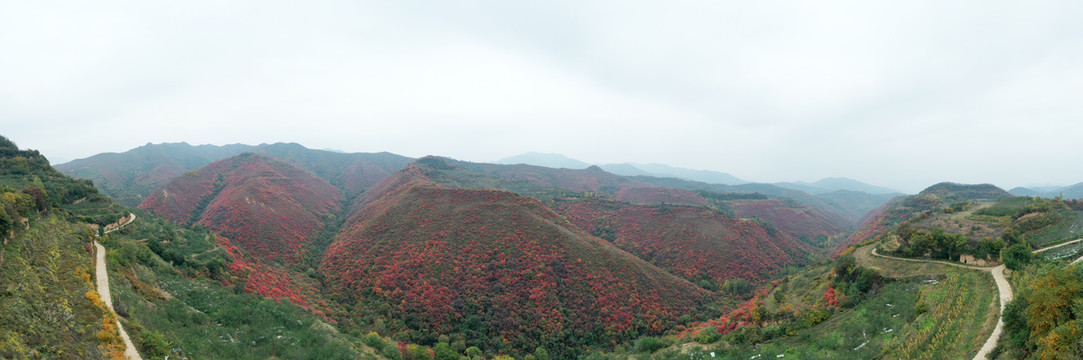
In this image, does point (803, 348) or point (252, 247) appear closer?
point (803, 348)

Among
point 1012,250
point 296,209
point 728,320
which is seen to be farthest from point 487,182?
point 1012,250

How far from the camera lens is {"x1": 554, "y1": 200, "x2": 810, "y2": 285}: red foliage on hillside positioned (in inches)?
2325

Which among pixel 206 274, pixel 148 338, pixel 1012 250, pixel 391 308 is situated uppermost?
pixel 1012 250

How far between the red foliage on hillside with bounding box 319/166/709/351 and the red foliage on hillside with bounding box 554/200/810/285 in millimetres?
11499

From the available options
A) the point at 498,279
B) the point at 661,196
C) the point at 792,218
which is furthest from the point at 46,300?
the point at 792,218

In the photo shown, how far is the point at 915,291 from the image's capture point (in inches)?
1148

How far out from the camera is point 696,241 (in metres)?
66.4

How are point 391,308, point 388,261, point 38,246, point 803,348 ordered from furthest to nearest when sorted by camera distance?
point 388,261 → point 391,308 → point 803,348 → point 38,246

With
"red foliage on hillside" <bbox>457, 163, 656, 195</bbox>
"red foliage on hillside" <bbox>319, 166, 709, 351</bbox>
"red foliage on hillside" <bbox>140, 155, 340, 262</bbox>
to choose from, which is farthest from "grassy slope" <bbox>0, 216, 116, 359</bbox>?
"red foliage on hillside" <bbox>457, 163, 656, 195</bbox>

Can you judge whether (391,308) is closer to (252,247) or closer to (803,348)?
(252,247)

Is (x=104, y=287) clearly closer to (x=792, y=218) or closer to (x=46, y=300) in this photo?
(x=46, y=300)

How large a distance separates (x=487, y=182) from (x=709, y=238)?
79753mm

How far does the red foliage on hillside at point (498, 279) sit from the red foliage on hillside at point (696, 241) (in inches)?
453

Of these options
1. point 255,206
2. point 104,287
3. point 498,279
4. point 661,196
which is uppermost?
point 104,287
